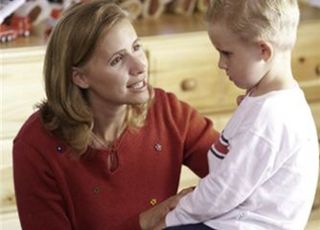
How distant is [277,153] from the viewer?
1.36 metres

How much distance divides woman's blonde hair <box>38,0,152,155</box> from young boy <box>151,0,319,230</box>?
1.01ft

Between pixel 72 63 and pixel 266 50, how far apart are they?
458 millimetres

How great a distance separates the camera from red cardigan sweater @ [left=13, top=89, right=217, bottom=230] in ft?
5.39

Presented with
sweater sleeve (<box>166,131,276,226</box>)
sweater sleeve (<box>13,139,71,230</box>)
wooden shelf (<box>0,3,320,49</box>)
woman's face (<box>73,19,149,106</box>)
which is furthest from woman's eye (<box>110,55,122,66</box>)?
wooden shelf (<box>0,3,320,49</box>)

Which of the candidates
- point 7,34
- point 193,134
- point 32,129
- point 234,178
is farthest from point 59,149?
point 7,34

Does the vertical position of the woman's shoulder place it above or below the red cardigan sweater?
above

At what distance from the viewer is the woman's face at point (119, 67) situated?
1.62 m

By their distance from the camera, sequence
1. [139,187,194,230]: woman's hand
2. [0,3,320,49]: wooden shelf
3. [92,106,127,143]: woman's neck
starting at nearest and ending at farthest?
1. [139,187,194,230]: woman's hand
2. [92,106,127,143]: woman's neck
3. [0,3,320,49]: wooden shelf

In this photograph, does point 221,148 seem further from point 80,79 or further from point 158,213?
point 80,79

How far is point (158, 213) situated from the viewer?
1622mm

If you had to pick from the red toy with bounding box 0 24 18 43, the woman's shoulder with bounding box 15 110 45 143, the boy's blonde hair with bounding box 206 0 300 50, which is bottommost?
the red toy with bounding box 0 24 18 43

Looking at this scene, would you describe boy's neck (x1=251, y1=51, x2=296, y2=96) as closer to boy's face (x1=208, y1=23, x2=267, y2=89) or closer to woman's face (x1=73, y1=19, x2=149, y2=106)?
boy's face (x1=208, y1=23, x2=267, y2=89)

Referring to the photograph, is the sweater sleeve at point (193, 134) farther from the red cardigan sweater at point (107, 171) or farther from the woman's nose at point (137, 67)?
the woman's nose at point (137, 67)

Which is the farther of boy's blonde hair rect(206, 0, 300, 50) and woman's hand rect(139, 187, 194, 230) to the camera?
woman's hand rect(139, 187, 194, 230)
